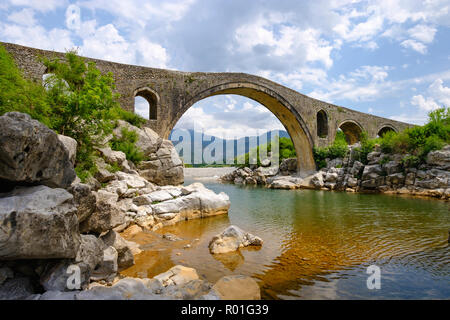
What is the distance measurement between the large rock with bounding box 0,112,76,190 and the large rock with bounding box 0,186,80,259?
19 centimetres

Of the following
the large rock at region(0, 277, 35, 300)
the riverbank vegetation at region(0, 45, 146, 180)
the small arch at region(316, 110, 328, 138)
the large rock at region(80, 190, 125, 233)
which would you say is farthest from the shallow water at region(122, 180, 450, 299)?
the small arch at region(316, 110, 328, 138)

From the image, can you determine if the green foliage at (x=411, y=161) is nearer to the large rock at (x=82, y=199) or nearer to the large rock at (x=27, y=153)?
the large rock at (x=82, y=199)

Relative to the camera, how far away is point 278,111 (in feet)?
79.9

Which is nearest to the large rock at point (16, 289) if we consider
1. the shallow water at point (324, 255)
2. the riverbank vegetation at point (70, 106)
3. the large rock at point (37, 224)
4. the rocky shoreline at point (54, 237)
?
the rocky shoreline at point (54, 237)

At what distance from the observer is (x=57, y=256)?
9.17ft

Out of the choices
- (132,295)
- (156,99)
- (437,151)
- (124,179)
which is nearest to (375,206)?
(437,151)

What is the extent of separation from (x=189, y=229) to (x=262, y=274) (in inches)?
138

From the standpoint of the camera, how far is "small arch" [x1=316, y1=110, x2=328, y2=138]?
26328mm

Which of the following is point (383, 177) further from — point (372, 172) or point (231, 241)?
point (231, 241)

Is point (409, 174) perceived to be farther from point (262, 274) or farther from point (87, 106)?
point (87, 106)

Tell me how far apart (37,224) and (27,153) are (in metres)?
0.82

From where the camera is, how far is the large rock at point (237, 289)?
3.36 meters

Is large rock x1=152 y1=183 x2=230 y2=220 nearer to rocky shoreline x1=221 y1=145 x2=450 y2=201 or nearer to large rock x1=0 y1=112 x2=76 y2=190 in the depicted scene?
large rock x1=0 y1=112 x2=76 y2=190

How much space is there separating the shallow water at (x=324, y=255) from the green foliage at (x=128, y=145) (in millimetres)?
5403
